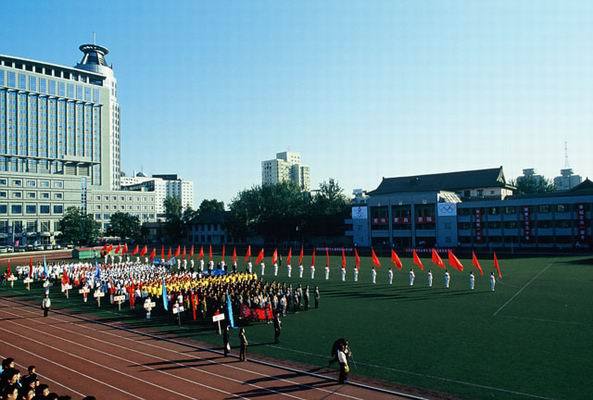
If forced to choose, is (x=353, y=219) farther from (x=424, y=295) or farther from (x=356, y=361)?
(x=356, y=361)

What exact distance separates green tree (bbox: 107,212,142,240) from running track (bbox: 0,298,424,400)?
81469 millimetres

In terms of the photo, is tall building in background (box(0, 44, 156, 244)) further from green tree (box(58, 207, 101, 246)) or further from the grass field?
the grass field

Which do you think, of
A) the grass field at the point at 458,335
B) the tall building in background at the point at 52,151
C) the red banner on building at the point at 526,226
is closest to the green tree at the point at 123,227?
the tall building in background at the point at 52,151

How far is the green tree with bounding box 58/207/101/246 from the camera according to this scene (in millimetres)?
89562

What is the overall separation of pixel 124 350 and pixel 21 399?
10.0m

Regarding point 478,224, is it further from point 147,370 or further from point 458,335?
point 147,370

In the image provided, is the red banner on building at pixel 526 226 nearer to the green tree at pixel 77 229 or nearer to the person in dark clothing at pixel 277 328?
the person in dark clothing at pixel 277 328

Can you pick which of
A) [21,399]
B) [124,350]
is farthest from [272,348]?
[21,399]

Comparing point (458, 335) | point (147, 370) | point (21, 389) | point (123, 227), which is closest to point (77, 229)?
point (123, 227)

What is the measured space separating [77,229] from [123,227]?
14735mm

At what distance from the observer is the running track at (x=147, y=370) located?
1563 centimetres

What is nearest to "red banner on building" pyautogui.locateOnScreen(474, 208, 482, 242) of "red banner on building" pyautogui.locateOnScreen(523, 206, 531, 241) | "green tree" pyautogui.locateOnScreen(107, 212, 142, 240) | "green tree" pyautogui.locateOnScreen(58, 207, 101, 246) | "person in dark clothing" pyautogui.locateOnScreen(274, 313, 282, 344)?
"red banner on building" pyautogui.locateOnScreen(523, 206, 531, 241)

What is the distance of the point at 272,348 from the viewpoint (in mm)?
20578

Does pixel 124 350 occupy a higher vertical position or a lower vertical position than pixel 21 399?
lower
